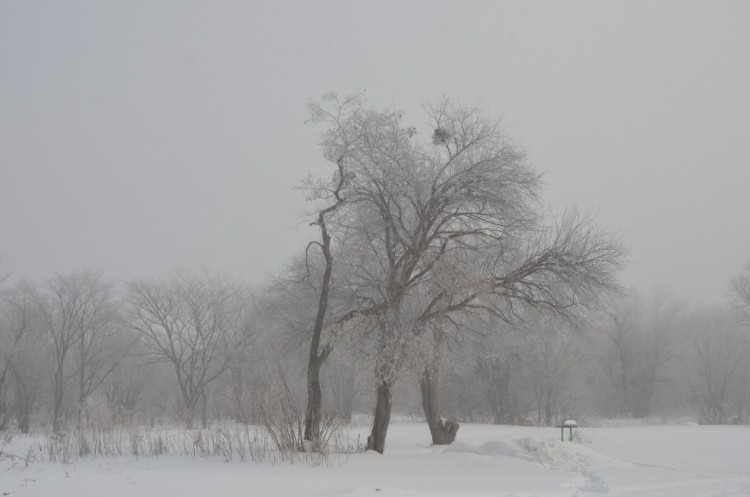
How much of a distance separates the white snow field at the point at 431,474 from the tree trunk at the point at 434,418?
3.65 ft

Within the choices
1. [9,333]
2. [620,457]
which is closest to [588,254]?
[620,457]

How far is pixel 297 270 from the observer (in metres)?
17.6

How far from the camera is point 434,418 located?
1809cm

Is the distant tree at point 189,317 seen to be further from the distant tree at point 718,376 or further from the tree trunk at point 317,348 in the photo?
the distant tree at point 718,376

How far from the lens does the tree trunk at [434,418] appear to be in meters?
17.5

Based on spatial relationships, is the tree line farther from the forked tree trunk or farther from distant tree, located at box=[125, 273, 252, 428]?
distant tree, located at box=[125, 273, 252, 428]

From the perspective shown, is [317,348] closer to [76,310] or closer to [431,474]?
[431,474]

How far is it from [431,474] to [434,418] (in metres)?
6.43

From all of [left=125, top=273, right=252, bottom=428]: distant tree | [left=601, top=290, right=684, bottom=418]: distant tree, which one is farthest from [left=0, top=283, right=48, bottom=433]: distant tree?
[left=601, top=290, right=684, bottom=418]: distant tree

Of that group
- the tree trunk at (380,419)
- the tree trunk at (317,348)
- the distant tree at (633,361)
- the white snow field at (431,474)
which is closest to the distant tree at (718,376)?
the distant tree at (633,361)

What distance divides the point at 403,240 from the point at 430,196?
4.64 ft

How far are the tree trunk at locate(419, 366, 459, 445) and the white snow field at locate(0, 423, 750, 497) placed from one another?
1112 millimetres

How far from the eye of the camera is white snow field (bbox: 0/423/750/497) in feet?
28.5

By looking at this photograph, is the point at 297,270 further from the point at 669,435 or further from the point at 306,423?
the point at 669,435
